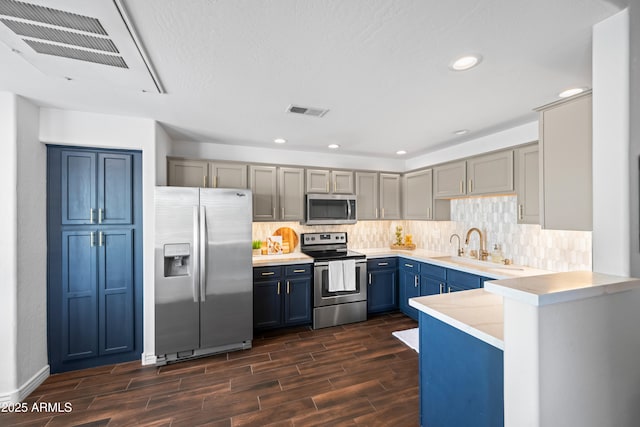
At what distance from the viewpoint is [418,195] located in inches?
166

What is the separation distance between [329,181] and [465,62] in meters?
2.54

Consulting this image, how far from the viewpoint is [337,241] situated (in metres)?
4.34

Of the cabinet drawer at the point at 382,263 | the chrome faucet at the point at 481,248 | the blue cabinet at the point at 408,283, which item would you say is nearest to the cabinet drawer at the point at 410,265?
the blue cabinet at the point at 408,283

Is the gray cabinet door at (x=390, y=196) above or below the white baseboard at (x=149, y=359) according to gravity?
above

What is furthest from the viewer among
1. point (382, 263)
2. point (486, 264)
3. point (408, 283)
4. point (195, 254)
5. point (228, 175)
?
point (382, 263)

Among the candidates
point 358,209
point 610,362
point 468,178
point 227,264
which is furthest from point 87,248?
point 468,178

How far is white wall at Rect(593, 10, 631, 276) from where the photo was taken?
1195mm

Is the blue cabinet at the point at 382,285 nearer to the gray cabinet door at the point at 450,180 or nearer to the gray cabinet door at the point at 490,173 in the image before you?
the gray cabinet door at the point at 450,180

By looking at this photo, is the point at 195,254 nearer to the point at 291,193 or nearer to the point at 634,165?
the point at 291,193

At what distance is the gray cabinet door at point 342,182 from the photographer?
4109 millimetres

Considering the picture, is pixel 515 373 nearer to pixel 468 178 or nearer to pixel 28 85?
pixel 468 178

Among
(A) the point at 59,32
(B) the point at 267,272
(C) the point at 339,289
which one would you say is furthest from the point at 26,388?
(C) the point at 339,289

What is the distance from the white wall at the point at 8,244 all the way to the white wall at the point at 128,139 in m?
0.30

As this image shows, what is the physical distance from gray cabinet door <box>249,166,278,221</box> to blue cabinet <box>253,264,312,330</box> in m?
0.75
